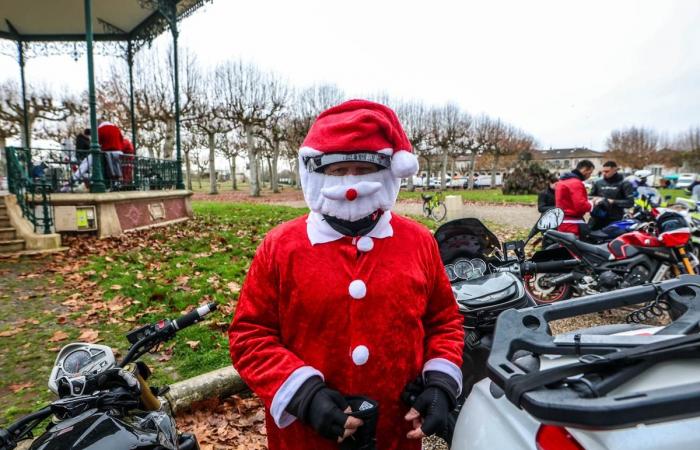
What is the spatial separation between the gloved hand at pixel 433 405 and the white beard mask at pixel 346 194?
2.25 feet

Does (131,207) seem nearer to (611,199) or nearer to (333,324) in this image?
(333,324)

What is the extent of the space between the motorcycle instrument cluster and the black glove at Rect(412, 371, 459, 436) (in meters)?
1.26

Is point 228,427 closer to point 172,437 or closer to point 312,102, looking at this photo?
point 172,437

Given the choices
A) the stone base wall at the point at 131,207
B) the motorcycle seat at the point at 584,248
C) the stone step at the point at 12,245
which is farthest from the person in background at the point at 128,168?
the motorcycle seat at the point at 584,248

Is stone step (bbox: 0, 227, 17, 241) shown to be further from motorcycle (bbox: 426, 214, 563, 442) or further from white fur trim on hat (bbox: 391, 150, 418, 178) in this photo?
white fur trim on hat (bbox: 391, 150, 418, 178)

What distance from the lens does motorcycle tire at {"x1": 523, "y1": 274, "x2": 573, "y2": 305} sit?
534 centimetres

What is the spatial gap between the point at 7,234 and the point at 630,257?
1000 cm

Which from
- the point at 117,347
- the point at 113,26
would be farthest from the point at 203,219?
the point at 117,347

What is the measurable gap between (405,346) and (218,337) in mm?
2984

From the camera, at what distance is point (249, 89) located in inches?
1050

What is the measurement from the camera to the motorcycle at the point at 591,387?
0.79 meters

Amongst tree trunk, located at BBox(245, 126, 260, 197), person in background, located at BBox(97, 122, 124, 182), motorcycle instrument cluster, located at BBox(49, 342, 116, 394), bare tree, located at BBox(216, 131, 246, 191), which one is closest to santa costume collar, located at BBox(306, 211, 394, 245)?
motorcycle instrument cluster, located at BBox(49, 342, 116, 394)

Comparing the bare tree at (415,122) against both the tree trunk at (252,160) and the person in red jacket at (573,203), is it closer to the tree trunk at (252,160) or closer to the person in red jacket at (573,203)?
the tree trunk at (252,160)

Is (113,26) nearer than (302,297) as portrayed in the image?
No
